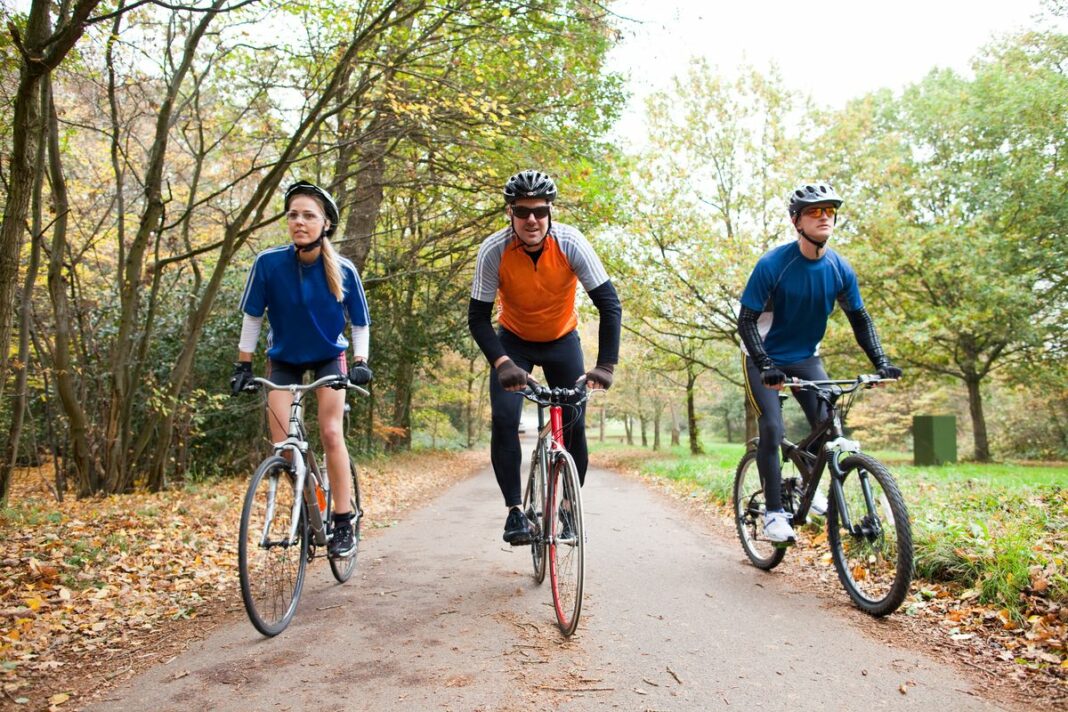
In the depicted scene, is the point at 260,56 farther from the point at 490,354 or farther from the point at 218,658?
the point at 218,658

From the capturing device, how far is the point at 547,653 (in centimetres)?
301

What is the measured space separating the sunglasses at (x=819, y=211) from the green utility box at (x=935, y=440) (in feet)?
45.9

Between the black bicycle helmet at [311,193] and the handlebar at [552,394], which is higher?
the black bicycle helmet at [311,193]

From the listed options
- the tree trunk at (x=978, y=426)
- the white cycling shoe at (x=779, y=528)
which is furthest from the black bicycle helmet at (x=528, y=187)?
the tree trunk at (x=978, y=426)

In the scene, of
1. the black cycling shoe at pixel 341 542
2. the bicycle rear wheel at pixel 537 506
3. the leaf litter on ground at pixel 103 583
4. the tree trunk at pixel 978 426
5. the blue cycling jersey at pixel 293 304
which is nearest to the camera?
the leaf litter on ground at pixel 103 583

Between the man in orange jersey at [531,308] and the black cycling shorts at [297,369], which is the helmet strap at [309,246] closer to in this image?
the black cycling shorts at [297,369]

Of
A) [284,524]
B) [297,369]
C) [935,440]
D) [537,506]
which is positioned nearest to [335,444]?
[297,369]

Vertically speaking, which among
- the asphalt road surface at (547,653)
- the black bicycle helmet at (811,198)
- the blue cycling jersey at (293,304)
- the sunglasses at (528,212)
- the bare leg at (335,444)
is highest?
the black bicycle helmet at (811,198)

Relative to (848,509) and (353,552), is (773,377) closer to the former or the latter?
(848,509)

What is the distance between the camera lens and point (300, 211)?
3879 millimetres

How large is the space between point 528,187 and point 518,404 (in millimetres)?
1223

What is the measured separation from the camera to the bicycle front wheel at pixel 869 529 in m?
3.50

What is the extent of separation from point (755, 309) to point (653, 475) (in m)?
9.97

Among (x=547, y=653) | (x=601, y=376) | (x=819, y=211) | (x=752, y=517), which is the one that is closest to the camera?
(x=547, y=653)
